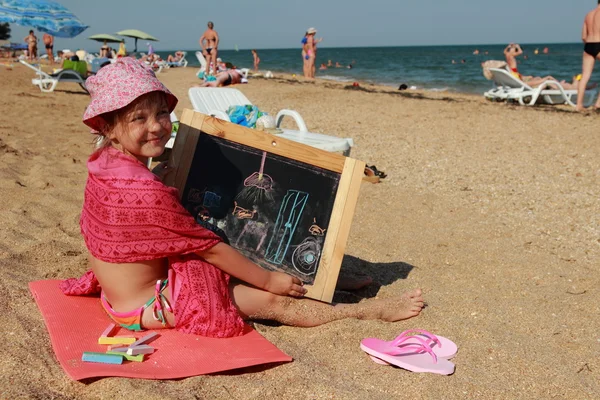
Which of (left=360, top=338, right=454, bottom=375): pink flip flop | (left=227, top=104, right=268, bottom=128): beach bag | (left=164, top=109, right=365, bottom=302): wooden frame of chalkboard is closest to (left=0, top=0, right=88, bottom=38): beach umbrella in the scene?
(left=227, top=104, right=268, bottom=128): beach bag

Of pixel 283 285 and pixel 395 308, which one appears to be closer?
pixel 283 285

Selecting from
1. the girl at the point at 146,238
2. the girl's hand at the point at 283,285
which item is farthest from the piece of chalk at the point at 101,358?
the girl's hand at the point at 283,285

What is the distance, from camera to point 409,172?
6887 mm

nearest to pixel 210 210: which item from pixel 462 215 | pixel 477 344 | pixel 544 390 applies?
pixel 477 344

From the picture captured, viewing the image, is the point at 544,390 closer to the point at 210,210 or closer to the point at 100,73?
the point at 210,210

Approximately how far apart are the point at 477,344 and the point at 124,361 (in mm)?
1705

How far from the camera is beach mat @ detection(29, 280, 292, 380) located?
2.39 m

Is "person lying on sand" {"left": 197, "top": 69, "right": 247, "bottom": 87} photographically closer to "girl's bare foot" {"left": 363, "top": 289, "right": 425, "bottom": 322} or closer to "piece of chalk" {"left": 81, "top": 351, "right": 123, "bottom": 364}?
"girl's bare foot" {"left": 363, "top": 289, "right": 425, "bottom": 322}

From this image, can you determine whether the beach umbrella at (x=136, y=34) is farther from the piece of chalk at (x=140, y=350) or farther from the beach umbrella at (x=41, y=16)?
the piece of chalk at (x=140, y=350)

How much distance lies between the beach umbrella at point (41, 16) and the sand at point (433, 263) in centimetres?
547

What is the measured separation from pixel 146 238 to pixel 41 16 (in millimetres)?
13112

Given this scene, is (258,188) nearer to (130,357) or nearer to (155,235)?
(155,235)

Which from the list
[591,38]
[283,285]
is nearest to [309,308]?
[283,285]

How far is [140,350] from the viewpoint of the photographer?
2529mm
